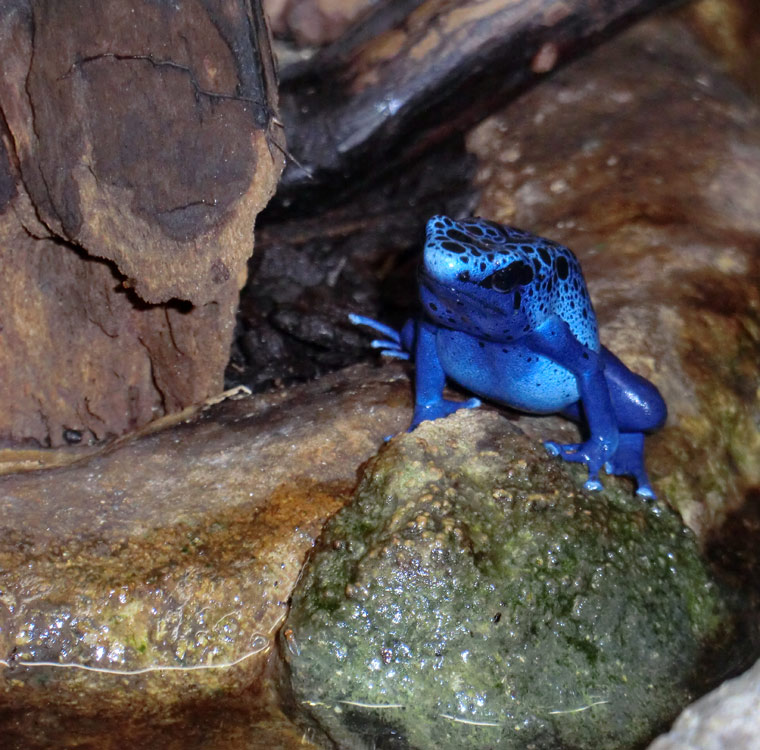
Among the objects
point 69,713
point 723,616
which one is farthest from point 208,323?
point 723,616

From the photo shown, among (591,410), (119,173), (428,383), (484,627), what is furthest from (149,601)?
(591,410)

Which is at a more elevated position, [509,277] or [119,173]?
[119,173]

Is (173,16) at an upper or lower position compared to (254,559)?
upper

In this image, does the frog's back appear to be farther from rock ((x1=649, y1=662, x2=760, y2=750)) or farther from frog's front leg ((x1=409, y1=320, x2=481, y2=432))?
rock ((x1=649, y1=662, x2=760, y2=750))

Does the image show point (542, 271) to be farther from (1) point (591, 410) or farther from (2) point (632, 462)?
(2) point (632, 462)

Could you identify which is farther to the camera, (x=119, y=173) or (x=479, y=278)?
(x=119, y=173)

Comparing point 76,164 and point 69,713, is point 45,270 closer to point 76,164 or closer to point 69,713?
point 76,164
